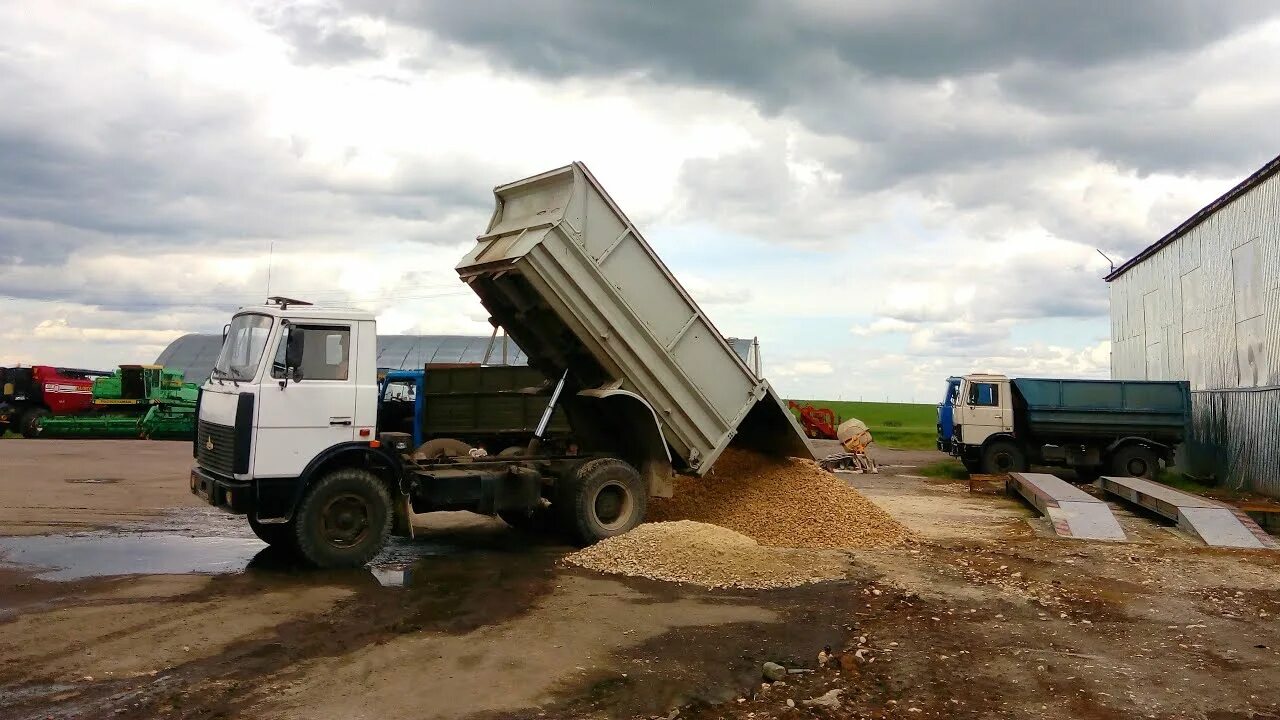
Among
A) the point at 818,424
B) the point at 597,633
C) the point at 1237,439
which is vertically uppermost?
the point at 818,424

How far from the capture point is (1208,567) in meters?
10.2

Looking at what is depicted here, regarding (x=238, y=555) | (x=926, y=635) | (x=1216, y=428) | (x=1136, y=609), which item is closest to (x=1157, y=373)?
(x=1216, y=428)

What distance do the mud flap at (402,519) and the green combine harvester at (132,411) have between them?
22367mm

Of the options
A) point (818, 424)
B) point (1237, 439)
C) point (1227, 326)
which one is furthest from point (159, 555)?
point (818, 424)

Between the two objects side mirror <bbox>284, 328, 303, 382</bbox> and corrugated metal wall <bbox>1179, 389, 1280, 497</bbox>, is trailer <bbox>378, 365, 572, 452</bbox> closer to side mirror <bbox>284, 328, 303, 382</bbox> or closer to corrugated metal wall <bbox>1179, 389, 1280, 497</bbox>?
side mirror <bbox>284, 328, 303, 382</bbox>

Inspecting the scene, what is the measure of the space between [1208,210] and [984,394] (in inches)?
245

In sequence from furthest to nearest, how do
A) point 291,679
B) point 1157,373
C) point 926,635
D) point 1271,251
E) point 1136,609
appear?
point 1157,373 → point 1271,251 → point 1136,609 → point 926,635 → point 291,679

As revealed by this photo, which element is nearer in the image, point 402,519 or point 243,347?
point 243,347

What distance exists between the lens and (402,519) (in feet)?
31.4

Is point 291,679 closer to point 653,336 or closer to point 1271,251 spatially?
point 653,336

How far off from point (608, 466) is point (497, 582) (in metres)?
2.23

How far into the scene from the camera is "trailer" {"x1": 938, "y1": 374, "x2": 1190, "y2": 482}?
20.8m

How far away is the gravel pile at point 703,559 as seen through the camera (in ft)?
30.2

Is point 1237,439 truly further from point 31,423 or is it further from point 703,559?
point 31,423
